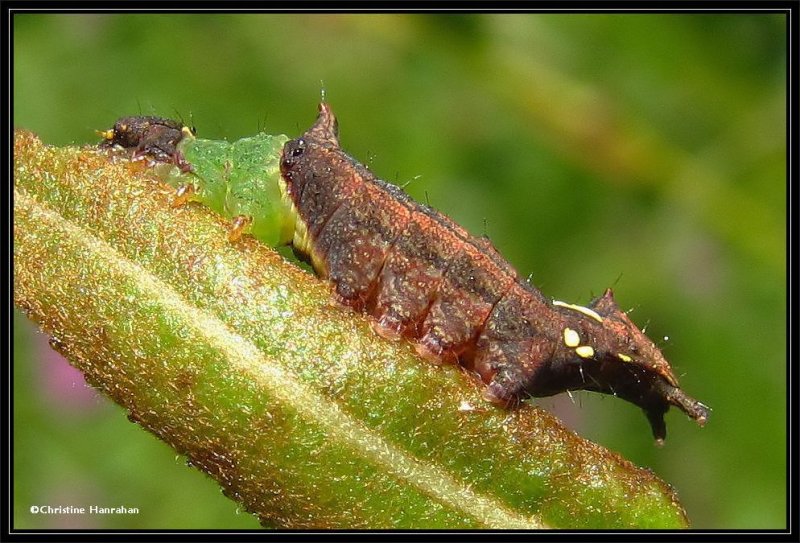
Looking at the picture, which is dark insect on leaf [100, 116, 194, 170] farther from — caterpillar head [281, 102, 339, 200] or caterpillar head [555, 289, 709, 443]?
caterpillar head [555, 289, 709, 443]

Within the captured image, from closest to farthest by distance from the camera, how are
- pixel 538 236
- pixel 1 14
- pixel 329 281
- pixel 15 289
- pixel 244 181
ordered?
pixel 15 289 → pixel 329 281 → pixel 244 181 → pixel 1 14 → pixel 538 236

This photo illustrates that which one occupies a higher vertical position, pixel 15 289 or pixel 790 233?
pixel 790 233

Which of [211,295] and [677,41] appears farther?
[677,41]

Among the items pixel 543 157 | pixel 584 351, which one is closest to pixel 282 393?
pixel 584 351

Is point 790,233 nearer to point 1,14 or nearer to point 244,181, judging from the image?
point 244,181

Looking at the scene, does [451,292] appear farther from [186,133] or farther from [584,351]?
[186,133]

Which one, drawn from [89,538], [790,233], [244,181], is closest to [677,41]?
[790,233]
